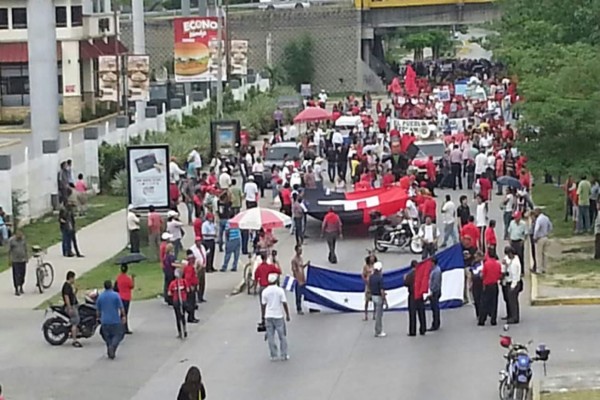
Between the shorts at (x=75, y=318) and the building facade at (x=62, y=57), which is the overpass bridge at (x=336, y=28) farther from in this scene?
the shorts at (x=75, y=318)

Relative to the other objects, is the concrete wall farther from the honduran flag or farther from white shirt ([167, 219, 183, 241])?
the honduran flag

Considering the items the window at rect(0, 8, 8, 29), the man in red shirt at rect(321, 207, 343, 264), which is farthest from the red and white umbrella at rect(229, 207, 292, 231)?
the window at rect(0, 8, 8, 29)

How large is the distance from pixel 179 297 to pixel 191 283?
137cm

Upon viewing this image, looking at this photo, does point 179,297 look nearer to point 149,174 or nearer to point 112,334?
point 112,334

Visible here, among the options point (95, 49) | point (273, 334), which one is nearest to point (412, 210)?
point (273, 334)

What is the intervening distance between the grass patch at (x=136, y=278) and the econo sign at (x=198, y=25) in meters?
23.6

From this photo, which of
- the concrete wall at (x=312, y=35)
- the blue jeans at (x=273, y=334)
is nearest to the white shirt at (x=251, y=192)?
the blue jeans at (x=273, y=334)

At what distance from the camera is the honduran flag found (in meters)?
27.0

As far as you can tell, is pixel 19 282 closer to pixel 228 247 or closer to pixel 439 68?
pixel 228 247

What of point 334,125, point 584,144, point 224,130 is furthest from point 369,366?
point 334,125

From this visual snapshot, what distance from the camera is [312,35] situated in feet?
311

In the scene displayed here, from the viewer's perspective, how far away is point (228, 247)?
32031 millimetres

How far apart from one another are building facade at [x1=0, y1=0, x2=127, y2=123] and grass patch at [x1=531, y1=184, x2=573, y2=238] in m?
37.3

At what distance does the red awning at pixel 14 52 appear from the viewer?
7619 centimetres
